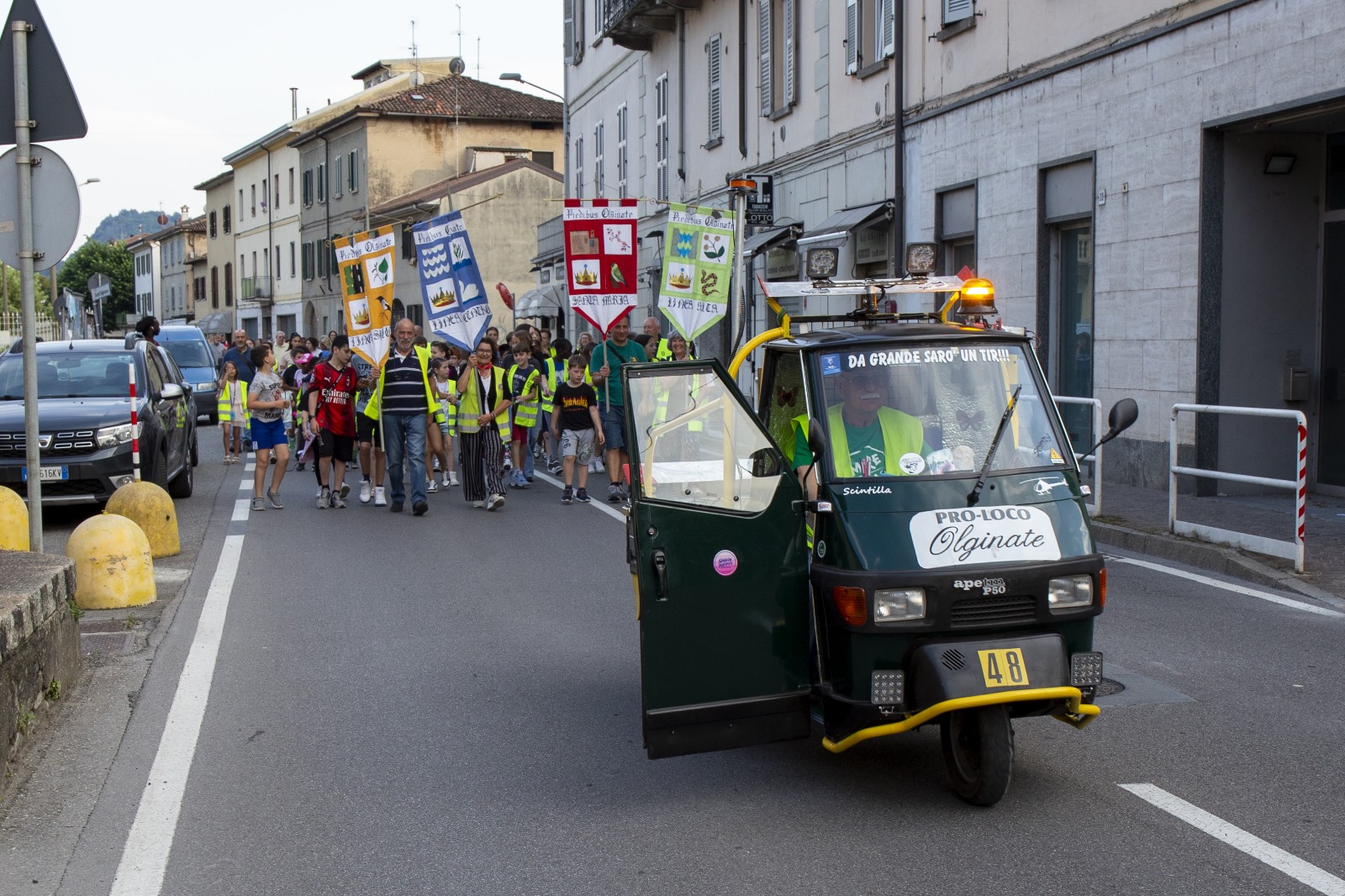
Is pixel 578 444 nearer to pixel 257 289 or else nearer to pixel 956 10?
pixel 956 10

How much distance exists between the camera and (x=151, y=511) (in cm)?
1140

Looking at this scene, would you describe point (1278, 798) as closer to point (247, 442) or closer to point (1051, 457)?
point (1051, 457)

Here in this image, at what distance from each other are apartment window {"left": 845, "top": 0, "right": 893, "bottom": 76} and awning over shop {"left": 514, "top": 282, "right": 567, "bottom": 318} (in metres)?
19.8

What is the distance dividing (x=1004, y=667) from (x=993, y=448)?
926 millimetres

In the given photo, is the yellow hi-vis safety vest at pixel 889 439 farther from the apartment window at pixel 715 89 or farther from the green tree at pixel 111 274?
the green tree at pixel 111 274

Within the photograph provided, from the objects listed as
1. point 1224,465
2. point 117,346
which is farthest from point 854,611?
point 117,346

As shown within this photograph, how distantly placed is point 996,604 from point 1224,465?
10.6 metres

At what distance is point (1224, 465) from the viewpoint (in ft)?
48.1

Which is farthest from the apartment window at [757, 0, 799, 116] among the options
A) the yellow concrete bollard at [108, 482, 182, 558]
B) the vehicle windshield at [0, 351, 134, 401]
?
the yellow concrete bollard at [108, 482, 182, 558]

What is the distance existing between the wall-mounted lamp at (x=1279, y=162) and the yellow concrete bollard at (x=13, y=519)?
1182 centimetres

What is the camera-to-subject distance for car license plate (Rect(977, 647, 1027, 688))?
194 inches

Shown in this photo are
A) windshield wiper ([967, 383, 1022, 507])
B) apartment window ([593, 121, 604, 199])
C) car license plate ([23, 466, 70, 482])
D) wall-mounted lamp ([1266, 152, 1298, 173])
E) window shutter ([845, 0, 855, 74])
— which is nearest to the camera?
windshield wiper ([967, 383, 1022, 507])

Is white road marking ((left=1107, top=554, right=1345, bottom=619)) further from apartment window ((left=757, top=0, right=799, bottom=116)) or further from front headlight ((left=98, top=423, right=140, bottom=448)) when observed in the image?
apartment window ((left=757, top=0, right=799, bottom=116))

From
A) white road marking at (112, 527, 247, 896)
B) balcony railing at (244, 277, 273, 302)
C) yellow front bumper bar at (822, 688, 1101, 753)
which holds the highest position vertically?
balcony railing at (244, 277, 273, 302)
